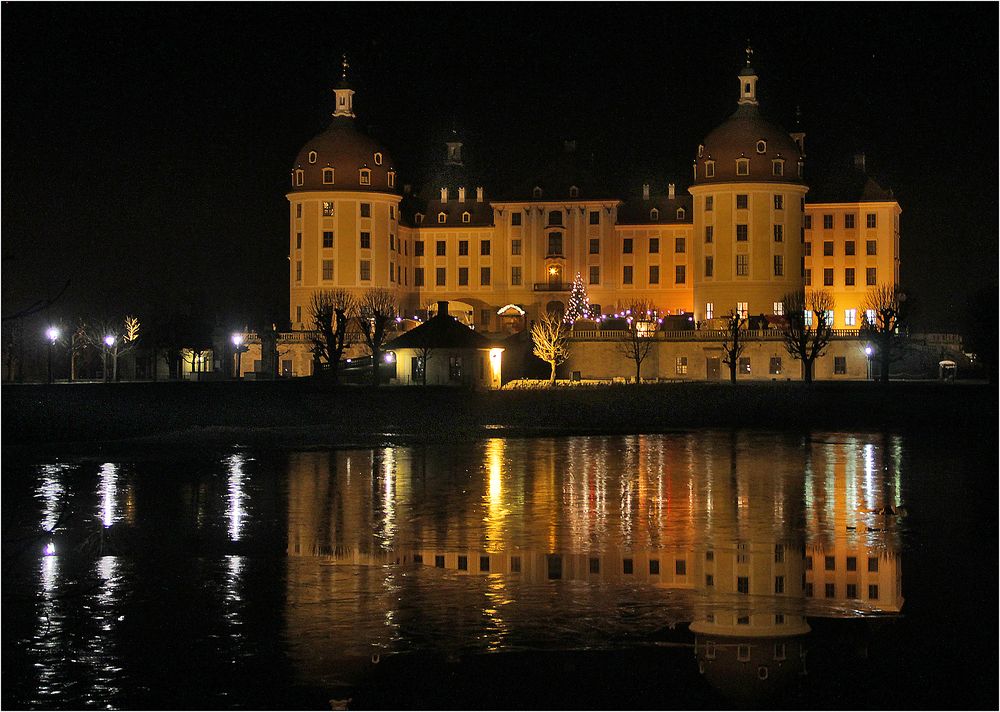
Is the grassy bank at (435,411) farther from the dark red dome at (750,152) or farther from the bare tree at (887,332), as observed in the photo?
the dark red dome at (750,152)

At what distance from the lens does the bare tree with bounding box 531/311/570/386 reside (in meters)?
81.4

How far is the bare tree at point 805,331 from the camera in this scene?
7886 centimetres

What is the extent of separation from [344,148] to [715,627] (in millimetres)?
86667

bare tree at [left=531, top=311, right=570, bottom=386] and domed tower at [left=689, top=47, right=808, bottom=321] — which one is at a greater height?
domed tower at [left=689, top=47, right=808, bottom=321]

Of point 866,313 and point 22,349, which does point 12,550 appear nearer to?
point 22,349

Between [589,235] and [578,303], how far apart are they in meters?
7.74

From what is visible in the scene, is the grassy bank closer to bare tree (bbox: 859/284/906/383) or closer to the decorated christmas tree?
bare tree (bbox: 859/284/906/383)

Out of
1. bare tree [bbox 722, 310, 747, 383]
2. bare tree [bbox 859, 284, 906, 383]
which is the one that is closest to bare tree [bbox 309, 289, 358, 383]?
bare tree [bbox 722, 310, 747, 383]

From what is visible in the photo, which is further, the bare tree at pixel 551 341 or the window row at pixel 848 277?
the window row at pixel 848 277

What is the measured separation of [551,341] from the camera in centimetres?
8281

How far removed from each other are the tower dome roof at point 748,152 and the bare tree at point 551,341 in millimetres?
15367

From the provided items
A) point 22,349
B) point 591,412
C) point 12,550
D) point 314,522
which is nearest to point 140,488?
point 314,522

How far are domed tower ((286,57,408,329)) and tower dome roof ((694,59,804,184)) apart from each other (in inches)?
856

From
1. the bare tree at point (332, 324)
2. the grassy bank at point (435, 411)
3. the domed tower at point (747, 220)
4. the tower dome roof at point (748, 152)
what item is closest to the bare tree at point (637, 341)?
the domed tower at point (747, 220)
